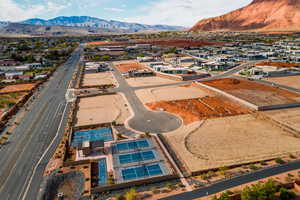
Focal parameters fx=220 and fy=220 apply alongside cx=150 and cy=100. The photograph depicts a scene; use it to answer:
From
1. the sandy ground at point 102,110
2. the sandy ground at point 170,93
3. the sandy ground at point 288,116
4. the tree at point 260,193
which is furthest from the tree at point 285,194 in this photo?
the sandy ground at point 170,93

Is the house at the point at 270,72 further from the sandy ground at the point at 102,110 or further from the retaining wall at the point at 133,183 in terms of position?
the retaining wall at the point at 133,183

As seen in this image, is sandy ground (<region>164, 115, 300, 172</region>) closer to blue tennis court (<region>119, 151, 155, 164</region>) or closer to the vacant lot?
blue tennis court (<region>119, 151, 155, 164</region>)

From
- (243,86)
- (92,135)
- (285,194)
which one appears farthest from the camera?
(243,86)

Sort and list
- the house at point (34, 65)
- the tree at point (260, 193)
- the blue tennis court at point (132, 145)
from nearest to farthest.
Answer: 1. the tree at point (260, 193)
2. the blue tennis court at point (132, 145)
3. the house at point (34, 65)

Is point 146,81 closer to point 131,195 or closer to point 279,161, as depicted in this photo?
point 279,161

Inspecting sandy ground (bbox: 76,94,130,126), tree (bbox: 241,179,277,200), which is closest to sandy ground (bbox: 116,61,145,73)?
sandy ground (bbox: 76,94,130,126)

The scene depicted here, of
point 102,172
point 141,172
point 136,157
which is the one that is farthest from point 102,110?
point 141,172
